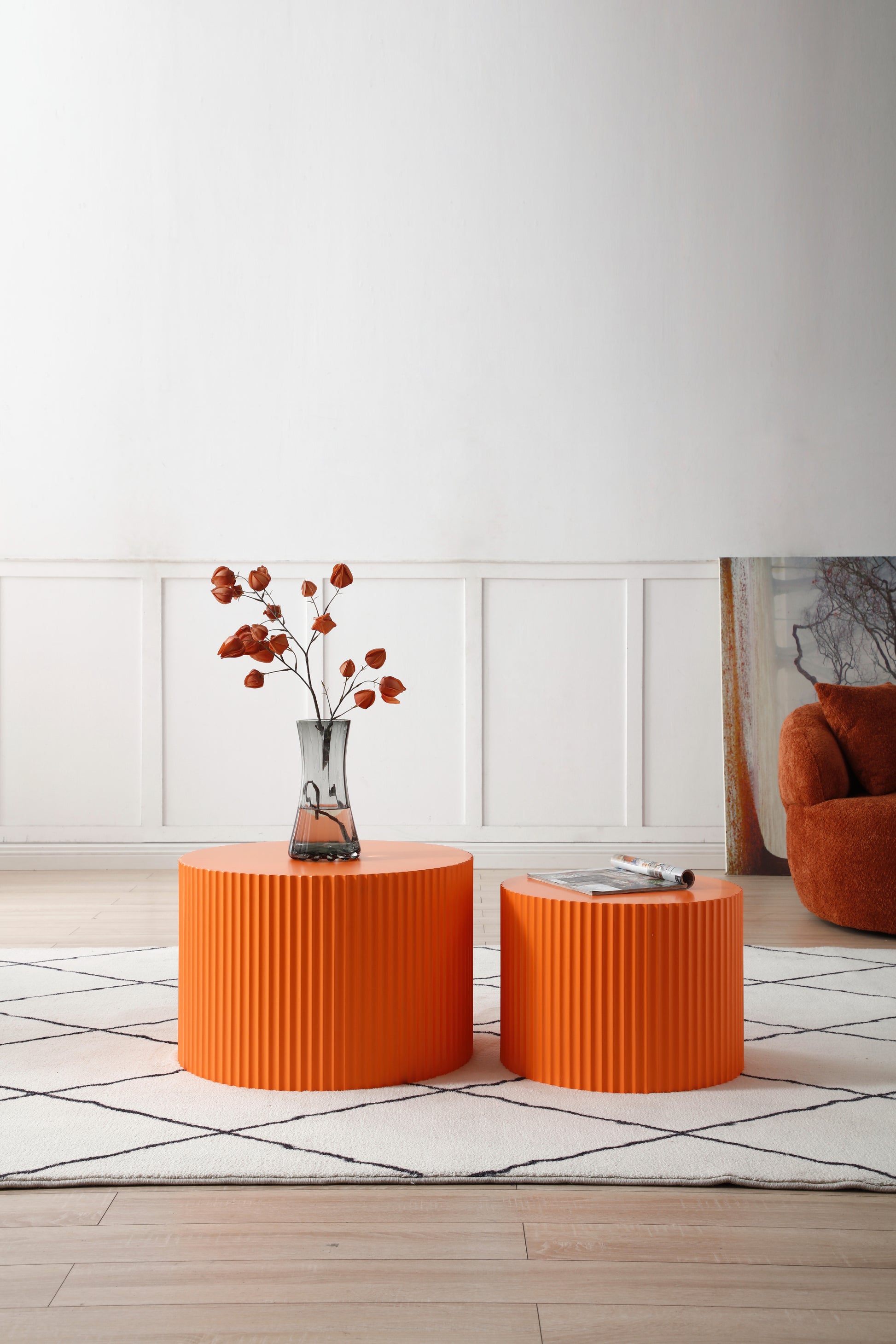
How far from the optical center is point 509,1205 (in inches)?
66.4

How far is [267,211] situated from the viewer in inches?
196

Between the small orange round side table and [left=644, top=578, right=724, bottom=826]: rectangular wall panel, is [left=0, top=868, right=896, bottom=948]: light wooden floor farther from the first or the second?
the small orange round side table

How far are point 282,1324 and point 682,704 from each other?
3.85m

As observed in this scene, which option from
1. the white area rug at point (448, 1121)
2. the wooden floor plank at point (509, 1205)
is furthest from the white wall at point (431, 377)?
the wooden floor plank at point (509, 1205)

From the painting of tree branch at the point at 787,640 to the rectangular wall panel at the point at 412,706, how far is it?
119 centimetres

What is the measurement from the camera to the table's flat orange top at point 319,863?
218 centimetres

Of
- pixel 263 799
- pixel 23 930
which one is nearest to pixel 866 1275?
pixel 23 930

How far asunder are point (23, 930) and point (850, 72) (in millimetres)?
5014

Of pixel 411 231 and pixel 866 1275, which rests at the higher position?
pixel 411 231

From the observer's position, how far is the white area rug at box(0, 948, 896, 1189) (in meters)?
1.79

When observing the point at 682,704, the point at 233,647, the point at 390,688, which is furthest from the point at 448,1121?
the point at 682,704

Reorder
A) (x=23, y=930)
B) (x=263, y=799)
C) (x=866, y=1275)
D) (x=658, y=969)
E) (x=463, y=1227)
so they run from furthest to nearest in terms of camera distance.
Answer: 1. (x=263, y=799)
2. (x=23, y=930)
3. (x=658, y=969)
4. (x=463, y=1227)
5. (x=866, y=1275)

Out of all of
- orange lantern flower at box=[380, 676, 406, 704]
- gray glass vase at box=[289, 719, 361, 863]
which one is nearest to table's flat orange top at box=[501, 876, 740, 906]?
gray glass vase at box=[289, 719, 361, 863]

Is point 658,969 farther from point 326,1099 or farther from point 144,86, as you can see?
point 144,86
